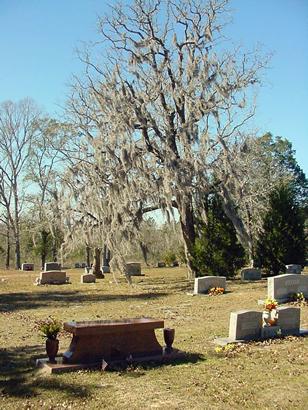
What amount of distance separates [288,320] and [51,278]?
17179mm

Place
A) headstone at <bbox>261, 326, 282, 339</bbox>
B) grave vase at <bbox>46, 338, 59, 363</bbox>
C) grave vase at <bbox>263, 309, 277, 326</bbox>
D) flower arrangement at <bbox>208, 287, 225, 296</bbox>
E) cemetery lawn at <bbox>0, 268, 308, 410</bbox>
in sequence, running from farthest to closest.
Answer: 1. flower arrangement at <bbox>208, 287, 225, 296</bbox>
2. grave vase at <bbox>263, 309, 277, 326</bbox>
3. headstone at <bbox>261, 326, 282, 339</bbox>
4. grave vase at <bbox>46, 338, 59, 363</bbox>
5. cemetery lawn at <bbox>0, 268, 308, 410</bbox>

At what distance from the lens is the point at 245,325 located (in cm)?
941

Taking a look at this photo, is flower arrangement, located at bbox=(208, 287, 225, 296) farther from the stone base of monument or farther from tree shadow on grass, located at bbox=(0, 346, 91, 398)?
tree shadow on grass, located at bbox=(0, 346, 91, 398)

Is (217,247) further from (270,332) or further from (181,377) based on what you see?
(181,377)

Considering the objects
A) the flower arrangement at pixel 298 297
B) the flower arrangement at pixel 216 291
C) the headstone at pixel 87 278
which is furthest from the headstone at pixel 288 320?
the headstone at pixel 87 278

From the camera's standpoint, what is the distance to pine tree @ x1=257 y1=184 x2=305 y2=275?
2228cm

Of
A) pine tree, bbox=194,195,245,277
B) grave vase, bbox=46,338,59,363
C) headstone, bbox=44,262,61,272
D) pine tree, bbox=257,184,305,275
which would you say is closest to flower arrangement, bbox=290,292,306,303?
pine tree, bbox=194,195,245,277

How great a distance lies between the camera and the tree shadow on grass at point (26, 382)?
261 inches

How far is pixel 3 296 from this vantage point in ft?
63.5

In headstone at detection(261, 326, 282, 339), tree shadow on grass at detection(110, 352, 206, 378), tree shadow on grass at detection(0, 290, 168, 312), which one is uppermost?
headstone at detection(261, 326, 282, 339)

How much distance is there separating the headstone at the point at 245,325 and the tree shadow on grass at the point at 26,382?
3.62 meters

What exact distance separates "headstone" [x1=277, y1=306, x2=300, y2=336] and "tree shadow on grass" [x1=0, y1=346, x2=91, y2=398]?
15.8 feet

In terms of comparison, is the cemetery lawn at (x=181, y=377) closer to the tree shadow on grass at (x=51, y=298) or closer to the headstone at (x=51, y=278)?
the tree shadow on grass at (x=51, y=298)

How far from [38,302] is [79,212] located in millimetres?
5293
